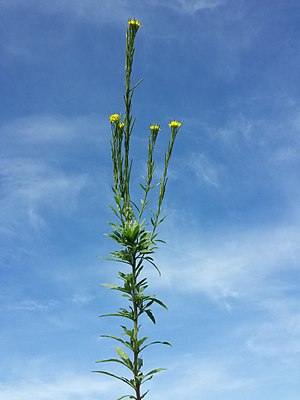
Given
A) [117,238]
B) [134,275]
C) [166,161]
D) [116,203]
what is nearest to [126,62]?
[166,161]

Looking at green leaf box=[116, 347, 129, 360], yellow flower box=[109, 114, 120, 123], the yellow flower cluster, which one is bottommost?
green leaf box=[116, 347, 129, 360]

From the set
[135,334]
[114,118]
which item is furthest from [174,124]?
[135,334]

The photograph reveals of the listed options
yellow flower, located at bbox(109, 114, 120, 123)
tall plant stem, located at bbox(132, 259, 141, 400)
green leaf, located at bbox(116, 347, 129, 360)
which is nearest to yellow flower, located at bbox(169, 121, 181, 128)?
yellow flower, located at bbox(109, 114, 120, 123)

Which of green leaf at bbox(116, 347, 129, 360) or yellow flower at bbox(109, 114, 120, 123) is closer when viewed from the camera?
green leaf at bbox(116, 347, 129, 360)

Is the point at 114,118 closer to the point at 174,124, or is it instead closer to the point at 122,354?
the point at 174,124

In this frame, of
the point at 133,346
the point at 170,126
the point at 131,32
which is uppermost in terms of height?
the point at 131,32

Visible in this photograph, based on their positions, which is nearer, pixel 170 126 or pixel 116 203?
pixel 116 203

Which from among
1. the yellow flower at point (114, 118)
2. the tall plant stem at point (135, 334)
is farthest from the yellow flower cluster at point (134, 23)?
the tall plant stem at point (135, 334)

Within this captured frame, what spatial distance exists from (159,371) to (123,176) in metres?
1.78

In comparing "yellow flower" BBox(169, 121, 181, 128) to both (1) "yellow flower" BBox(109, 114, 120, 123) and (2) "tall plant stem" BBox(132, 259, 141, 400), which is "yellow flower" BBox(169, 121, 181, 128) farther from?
(2) "tall plant stem" BBox(132, 259, 141, 400)

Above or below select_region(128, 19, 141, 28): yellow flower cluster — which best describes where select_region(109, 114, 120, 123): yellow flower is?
below

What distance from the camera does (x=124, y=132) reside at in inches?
176

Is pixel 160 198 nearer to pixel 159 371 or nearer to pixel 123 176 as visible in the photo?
pixel 123 176

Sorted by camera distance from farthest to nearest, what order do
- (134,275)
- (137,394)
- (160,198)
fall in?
(160,198)
(134,275)
(137,394)
